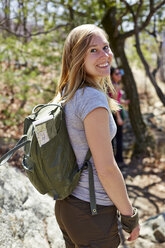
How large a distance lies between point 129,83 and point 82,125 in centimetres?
511

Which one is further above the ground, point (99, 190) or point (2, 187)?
point (99, 190)

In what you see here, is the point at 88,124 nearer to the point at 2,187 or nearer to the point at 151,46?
the point at 2,187

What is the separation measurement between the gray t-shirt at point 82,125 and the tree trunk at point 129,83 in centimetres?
505

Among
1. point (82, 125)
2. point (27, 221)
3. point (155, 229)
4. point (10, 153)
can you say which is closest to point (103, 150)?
point (82, 125)

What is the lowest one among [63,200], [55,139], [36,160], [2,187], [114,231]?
[2,187]

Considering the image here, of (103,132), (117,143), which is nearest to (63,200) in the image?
(103,132)

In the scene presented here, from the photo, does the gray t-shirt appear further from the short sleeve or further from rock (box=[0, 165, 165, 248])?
rock (box=[0, 165, 165, 248])

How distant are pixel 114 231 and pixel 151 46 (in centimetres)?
915

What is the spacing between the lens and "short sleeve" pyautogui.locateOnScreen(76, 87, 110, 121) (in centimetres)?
125

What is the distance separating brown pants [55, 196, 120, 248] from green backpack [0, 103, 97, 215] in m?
0.05

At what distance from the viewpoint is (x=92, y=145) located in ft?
4.12

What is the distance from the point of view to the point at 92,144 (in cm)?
125

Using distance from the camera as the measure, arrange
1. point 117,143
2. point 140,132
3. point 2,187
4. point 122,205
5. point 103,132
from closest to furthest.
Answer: point 103,132
point 122,205
point 2,187
point 117,143
point 140,132

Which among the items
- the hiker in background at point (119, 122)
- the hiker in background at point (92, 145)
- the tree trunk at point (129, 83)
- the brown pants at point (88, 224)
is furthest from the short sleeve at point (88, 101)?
the tree trunk at point (129, 83)
